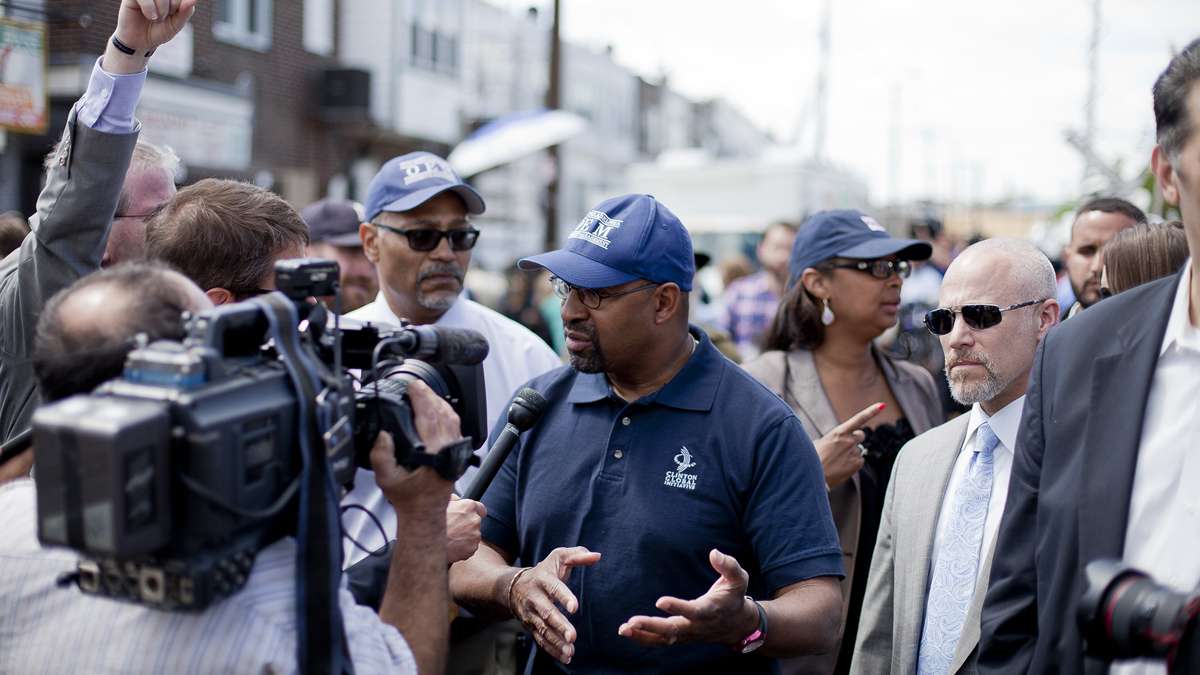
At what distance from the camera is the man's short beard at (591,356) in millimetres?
2936

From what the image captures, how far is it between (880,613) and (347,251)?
3761mm

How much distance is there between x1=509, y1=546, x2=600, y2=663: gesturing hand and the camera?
2.52 metres

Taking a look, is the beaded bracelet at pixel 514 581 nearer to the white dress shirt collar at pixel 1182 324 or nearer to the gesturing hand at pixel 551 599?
the gesturing hand at pixel 551 599

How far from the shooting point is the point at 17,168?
12531 millimetres

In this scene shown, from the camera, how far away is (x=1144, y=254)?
3928 mm

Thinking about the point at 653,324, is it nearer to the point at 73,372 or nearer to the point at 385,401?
the point at 385,401

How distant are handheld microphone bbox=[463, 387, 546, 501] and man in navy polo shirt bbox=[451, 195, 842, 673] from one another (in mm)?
80

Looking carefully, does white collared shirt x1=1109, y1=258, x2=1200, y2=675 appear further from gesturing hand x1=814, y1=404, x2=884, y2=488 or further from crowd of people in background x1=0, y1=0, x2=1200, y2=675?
gesturing hand x1=814, y1=404, x2=884, y2=488

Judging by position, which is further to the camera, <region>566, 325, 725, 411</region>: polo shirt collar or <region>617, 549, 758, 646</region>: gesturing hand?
<region>566, 325, 725, 411</region>: polo shirt collar

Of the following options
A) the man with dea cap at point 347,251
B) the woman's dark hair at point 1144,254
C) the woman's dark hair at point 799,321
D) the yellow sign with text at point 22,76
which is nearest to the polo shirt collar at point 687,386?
the woman's dark hair at point 799,321

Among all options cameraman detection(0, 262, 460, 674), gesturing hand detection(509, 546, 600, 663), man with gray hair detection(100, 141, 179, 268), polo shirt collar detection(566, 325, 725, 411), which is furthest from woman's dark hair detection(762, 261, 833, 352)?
cameraman detection(0, 262, 460, 674)

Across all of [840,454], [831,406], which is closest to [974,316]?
[840,454]

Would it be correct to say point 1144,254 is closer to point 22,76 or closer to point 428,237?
point 428,237

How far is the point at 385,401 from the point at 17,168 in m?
12.4
